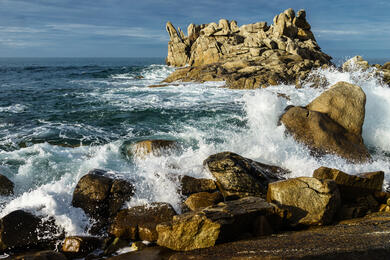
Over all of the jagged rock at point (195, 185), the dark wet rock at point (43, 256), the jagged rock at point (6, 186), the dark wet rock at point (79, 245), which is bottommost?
the dark wet rock at point (79, 245)

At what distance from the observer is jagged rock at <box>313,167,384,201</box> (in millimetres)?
5461

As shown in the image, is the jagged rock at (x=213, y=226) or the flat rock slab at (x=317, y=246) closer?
the flat rock slab at (x=317, y=246)

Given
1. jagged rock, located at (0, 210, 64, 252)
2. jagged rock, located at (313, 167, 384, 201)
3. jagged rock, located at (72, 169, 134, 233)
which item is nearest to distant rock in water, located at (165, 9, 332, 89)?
jagged rock, located at (313, 167, 384, 201)

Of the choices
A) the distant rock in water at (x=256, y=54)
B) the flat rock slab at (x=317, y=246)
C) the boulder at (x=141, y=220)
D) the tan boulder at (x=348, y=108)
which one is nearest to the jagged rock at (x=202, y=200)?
the boulder at (x=141, y=220)

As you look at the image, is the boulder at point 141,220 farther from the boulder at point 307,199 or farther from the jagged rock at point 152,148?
the jagged rock at point 152,148

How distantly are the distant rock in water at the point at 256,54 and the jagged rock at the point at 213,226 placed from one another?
1874cm

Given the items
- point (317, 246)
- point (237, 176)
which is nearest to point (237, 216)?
point (317, 246)

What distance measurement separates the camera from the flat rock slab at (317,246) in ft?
10.7

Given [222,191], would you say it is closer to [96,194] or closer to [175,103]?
[96,194]

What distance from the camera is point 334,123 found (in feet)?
27.6

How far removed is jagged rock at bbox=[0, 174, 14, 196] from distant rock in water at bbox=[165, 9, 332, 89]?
18.3m

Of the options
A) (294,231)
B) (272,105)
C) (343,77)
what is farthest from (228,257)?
(343,77)

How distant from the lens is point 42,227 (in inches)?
184

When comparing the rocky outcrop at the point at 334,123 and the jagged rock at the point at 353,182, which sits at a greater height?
the rocky outcrop at the point at 334,123
